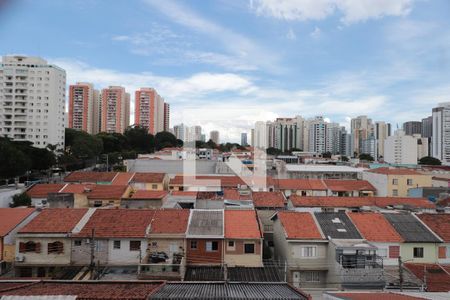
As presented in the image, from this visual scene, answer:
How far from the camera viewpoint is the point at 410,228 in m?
13.9

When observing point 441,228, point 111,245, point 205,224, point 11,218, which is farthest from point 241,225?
point 11,218

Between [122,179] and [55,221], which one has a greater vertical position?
[122,179]

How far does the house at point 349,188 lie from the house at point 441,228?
11693mm

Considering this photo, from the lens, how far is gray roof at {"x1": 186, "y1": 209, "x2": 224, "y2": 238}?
42.9 ft

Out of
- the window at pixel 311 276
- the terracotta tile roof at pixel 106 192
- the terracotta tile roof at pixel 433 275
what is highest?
the terracotta tile roof at pixel 106 192

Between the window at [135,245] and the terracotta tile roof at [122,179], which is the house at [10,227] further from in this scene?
the terracotta tile roof at [122,179]

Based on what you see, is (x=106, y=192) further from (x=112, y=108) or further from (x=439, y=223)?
(x=112, y=108)

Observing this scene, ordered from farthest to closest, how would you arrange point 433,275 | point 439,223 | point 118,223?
point 439,223
point 118,223
point 433,275

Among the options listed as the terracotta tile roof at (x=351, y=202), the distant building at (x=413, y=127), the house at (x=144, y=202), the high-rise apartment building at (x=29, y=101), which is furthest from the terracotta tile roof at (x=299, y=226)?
the distant building at (x=413, y=127)

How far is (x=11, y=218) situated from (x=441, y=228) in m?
16.3

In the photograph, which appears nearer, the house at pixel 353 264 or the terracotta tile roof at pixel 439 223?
the house at pixel 353 264

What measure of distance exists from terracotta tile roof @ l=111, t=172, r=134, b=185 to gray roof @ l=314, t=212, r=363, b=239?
15960 millimetres

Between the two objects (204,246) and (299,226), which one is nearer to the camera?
(204,246)

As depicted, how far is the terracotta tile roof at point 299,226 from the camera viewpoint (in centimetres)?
1310
